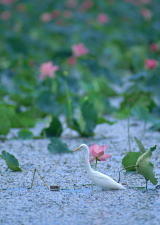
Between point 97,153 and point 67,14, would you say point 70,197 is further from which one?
point 67,14

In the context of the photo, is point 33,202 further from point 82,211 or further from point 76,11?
point 76,11

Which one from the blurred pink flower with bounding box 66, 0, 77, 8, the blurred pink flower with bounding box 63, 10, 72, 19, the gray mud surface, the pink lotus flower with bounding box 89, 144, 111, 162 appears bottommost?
the gray mud surface

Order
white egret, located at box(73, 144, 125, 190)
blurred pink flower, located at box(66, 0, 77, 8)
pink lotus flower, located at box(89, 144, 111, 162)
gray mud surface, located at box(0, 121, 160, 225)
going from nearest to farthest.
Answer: gray mud surface, located at box(0, 121, 160, 225)
white egret, located at box(73, 144, 125, 190)
pink lotus flower, located at box(89, 144, 111, 162)
blurred pink flower, located at box(66, 0, 77, 8)

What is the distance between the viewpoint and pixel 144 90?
426 centimetres

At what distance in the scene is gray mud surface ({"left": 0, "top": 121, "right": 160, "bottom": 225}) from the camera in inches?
86.4

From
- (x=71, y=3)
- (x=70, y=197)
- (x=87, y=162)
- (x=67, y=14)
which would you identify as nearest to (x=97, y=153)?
(x=87, y=162)

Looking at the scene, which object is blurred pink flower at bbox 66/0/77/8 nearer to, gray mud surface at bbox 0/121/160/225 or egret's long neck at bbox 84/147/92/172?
gray mud surface at bbox 0/121/160/225

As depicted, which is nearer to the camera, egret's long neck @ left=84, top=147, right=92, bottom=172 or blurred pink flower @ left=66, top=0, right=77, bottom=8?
egret's long neck @ left=84, top=147, right=92, bottom=172

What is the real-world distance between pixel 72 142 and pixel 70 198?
41.8 inches

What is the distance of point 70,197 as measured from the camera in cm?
243

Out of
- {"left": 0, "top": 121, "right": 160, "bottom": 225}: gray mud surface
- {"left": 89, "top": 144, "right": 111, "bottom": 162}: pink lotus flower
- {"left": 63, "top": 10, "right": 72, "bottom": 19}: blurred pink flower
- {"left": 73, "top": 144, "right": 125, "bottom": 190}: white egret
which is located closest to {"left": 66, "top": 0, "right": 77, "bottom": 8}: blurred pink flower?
{"left": 63, "top": 10, "right": 72, "bottom": 19}: blurred pink flower

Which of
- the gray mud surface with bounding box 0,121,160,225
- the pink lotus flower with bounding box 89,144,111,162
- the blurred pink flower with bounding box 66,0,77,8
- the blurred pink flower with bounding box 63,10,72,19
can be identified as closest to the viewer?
the gray mud surface with bounding box 0,121,160,225

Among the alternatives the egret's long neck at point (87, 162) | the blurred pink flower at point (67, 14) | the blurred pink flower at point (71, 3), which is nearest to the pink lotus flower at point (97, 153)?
the egret's long neck at point (87, 162)

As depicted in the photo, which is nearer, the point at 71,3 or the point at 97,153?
the point at 97,153
